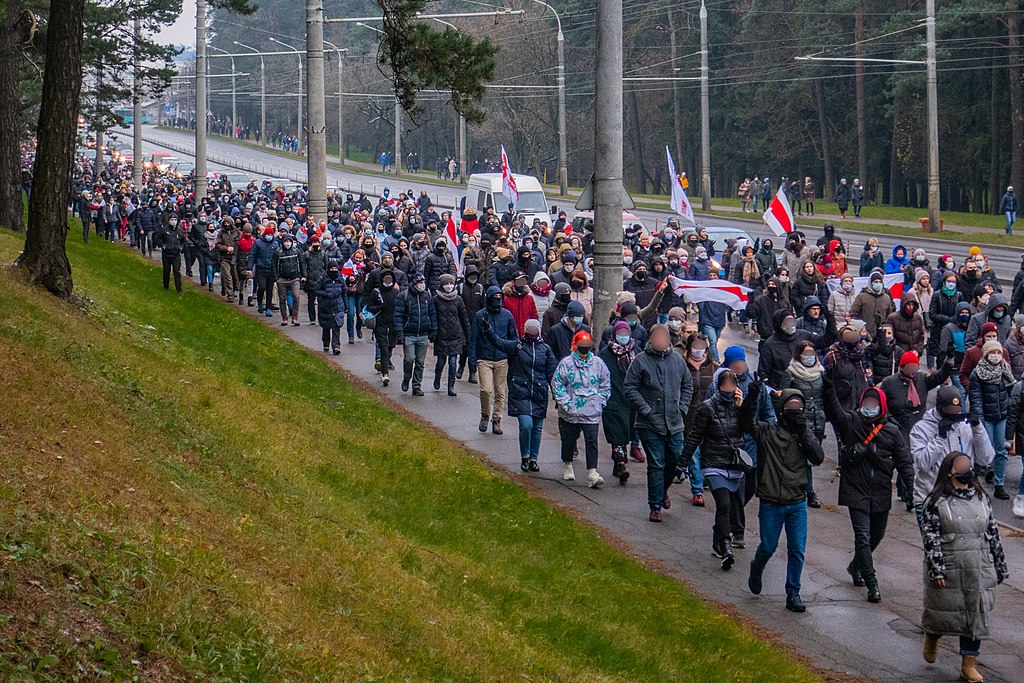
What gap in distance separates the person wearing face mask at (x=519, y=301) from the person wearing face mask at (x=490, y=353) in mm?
1811

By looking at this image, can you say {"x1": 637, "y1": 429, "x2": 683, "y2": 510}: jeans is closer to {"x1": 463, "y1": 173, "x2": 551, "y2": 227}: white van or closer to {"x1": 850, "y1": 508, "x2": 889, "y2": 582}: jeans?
{"x1": 850, "y1": 508, "x2": 889, "y2": 582}: jeans

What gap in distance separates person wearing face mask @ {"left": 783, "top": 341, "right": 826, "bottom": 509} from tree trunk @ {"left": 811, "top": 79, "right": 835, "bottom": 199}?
58132mm

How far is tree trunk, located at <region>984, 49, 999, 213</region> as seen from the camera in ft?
180

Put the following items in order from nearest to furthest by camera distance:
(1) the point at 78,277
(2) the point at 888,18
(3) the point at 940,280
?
(3) the point at 940,280 < (1) the point at 78,277 < (2) the point at 888,18

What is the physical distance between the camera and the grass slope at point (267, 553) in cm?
628

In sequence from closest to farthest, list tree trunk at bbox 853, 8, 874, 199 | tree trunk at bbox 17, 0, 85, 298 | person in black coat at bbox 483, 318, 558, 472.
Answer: person in black coat at bbox 483, 318, 558, 472, tree trunk at bbox 17, 0, 85, 298, tree trunk at bbox 853, 8, 874, 199

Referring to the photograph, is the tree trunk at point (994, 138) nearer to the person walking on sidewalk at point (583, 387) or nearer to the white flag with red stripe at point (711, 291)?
the white flag with red stripe at point (711, 291)

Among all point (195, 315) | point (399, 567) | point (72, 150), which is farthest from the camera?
point (195, 315)

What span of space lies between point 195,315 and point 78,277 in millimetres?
2230

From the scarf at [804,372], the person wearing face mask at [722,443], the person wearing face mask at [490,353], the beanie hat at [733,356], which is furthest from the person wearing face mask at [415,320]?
the person wearing face mask at [722,443]

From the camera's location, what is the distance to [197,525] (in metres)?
8.02

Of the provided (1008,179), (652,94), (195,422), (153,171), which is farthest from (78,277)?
(652,94)

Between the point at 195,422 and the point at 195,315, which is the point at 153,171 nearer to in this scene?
the point at 195,315

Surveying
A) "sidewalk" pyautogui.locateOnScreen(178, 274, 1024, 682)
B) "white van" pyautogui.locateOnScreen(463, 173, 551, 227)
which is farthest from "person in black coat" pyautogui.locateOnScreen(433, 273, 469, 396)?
"white van" pyautogui.locateOnScreen(463, 173, 551, 227)
